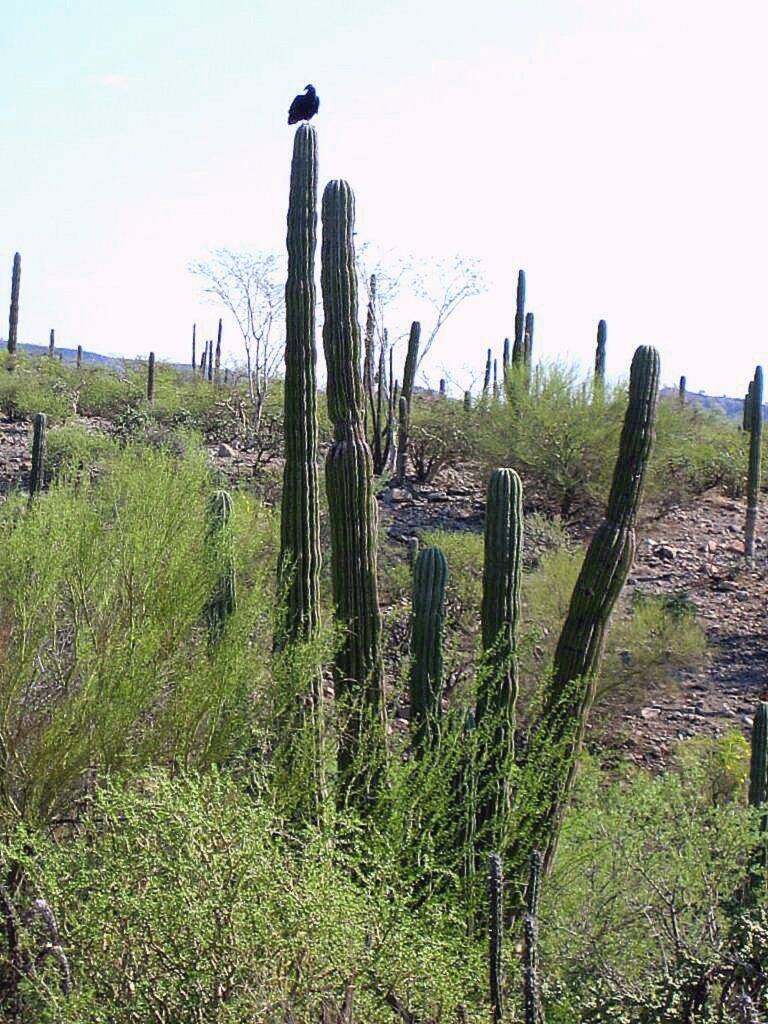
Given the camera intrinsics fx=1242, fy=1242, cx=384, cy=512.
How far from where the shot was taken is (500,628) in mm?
6152

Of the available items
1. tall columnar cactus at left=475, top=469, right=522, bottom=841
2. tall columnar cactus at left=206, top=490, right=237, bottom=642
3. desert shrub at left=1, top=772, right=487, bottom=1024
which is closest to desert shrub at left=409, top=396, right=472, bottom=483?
tall columnar cactus at left=206, top=490, right=237, bottom=642

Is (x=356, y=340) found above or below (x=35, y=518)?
above

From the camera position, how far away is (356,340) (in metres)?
6.74

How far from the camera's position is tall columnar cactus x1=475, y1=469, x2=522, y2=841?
5660 millimetres

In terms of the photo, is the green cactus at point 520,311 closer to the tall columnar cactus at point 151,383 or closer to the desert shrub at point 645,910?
the tall columnar cactus at point 151,383

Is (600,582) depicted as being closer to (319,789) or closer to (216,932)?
(319,789)

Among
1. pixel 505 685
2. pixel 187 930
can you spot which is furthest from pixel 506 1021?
pixel 505 685

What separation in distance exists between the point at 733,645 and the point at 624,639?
5.28 ft

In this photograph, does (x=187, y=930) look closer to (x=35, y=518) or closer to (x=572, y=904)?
(x=572, y=904)

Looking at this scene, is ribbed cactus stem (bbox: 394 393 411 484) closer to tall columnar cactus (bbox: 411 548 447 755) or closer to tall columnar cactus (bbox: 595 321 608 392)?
tall columnar cactus (bbox: 595 321 608 392)

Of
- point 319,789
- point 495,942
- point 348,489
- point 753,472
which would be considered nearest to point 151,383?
point 753,472

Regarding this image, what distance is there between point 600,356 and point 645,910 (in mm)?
16251

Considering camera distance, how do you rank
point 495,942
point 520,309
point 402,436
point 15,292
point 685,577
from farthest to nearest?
point 15,292 < point 520,309 < point 402,436 < point 685,577 < point 495,942

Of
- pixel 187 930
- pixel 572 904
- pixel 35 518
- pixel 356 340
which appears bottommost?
pixel 572 904
